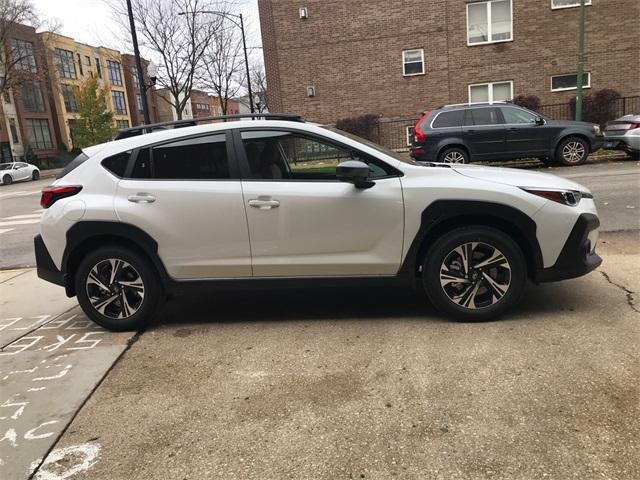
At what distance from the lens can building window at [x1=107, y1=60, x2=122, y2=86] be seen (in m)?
69.1

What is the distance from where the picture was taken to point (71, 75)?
60656 millimetres

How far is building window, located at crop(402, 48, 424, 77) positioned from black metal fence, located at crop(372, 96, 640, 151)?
6.24 ft

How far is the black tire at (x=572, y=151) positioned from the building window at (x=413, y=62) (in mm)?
10041

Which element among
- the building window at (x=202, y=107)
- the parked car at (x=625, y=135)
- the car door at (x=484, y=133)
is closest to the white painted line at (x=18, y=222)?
the car door at (x=484, y=133)

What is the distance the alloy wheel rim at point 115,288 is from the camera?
4.41 meters

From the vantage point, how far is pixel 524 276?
4.05 meters

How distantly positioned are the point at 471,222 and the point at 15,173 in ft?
116

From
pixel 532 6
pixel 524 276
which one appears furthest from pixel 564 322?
pixel 532 6

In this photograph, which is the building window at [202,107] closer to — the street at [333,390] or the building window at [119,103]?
the building window at [119,103]

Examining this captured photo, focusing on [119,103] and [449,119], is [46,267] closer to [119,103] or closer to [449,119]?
[449,119]

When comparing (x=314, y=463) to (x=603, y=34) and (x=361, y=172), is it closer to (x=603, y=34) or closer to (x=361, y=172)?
(x=361, y=172)

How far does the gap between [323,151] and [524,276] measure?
1840 mm

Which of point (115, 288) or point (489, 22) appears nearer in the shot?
point (115, 288)

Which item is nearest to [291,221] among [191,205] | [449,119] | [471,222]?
[191,205]
